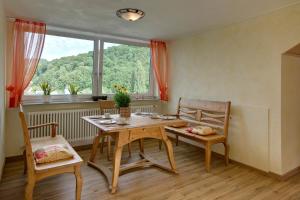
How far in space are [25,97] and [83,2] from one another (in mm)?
1928

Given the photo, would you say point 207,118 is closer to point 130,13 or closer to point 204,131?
point 204,131

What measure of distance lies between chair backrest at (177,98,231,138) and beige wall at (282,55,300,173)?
2.41ft

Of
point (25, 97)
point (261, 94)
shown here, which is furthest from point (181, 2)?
point (25, 97)

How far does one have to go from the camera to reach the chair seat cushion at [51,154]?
1979mm

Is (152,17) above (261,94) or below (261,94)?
above

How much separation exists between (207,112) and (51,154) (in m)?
2.50

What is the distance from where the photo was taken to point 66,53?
375 cm

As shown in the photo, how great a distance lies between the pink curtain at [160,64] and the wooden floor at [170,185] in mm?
1919

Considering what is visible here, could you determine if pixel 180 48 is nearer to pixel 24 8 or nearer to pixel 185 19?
pixel 185 19

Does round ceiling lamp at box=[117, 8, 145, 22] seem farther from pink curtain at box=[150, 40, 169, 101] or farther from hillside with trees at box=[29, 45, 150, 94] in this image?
pink curtain at box=[150, 40, 169, 101]

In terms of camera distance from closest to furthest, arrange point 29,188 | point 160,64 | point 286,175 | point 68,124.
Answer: point 29,188 < point 286,175 < point 68,124 < point 160,64

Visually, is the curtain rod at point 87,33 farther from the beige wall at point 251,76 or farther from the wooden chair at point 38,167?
the wooden chair at point 38,167

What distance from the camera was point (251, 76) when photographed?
117 inches

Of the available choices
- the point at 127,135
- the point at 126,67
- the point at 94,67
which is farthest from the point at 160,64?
the point at 127,135
